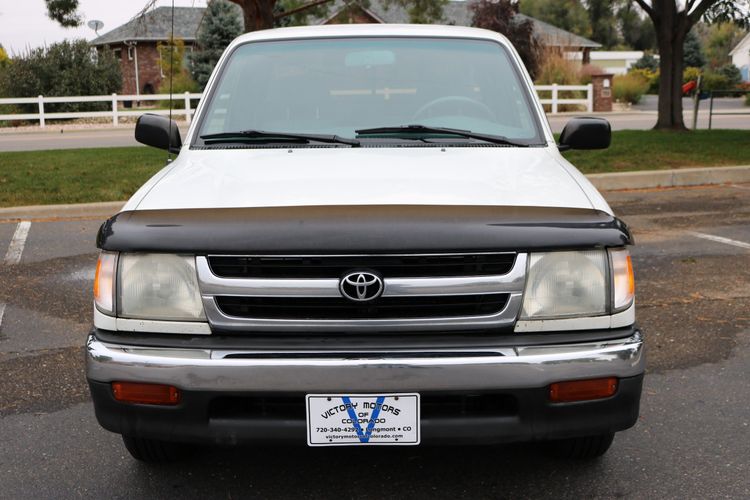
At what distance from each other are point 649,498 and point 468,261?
1.14m

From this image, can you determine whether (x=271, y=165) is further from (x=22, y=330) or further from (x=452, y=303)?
(x=22, y=330)

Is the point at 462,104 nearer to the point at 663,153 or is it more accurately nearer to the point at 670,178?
the point at 670,178

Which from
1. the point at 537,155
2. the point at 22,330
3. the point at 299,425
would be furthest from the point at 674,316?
the point at 22,330

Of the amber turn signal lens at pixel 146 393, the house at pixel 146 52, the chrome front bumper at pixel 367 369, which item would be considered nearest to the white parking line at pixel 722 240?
the chrome front bumper at pixel 367 369

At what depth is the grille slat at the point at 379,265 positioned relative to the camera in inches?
107

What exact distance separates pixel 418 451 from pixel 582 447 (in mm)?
642

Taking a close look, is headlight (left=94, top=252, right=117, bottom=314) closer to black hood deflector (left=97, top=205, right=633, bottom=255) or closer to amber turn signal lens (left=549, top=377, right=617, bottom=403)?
black hood deflector (left=97, top=205, right=633, bottom=255)

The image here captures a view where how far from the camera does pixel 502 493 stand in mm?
3127

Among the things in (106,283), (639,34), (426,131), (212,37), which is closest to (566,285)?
(426,131)

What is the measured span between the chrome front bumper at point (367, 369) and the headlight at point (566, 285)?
143 mm

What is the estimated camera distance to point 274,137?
12.5 feet

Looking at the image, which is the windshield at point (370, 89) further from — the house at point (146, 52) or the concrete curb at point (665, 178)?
the house at point (146, 52)

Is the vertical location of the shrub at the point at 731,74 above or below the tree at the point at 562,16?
below

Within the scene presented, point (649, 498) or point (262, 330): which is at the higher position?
point (262, 330)
